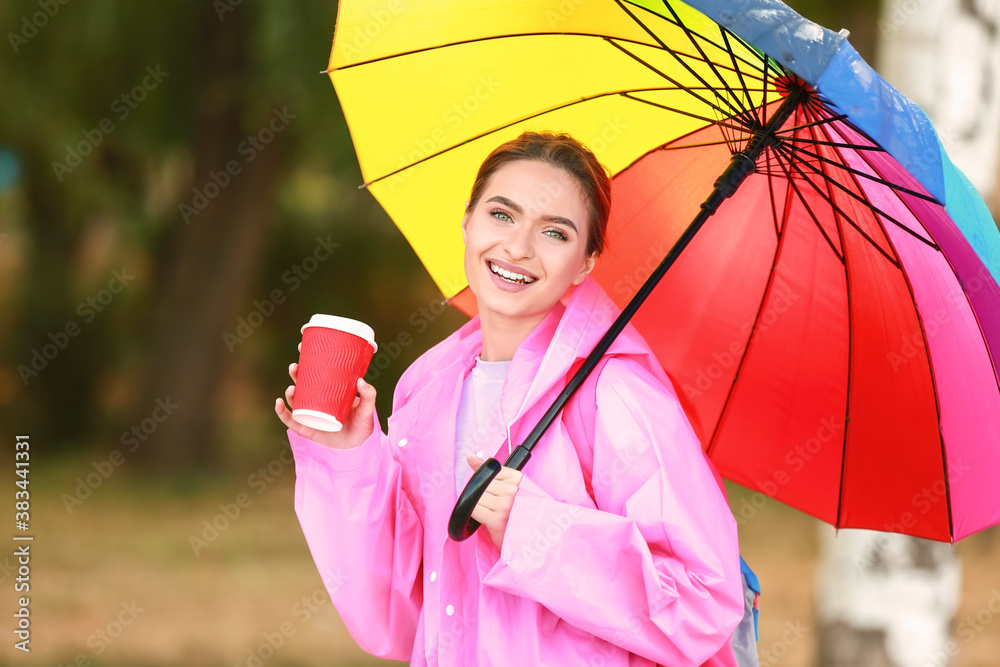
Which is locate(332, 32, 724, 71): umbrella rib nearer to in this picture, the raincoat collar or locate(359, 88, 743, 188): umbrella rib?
locate(359, 88, 743, 188): umbrella rib

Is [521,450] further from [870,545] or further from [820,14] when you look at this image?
[820,14]

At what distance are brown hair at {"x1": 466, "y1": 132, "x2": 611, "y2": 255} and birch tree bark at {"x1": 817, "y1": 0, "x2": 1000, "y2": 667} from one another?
2312 mm

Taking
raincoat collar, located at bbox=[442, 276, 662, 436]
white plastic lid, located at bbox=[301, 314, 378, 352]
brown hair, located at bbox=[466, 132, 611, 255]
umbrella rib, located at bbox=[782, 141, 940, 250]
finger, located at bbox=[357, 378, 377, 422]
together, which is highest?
umbrella rib, located at bbox=[782, 141, 940, 250]

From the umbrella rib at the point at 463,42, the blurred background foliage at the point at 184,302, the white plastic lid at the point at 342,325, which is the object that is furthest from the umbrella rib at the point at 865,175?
the blurred background foliage at the point at 184,302

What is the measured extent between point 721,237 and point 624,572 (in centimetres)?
109

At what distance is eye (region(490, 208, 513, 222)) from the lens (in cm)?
242

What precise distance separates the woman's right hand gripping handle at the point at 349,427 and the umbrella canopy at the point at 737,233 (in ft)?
2.41

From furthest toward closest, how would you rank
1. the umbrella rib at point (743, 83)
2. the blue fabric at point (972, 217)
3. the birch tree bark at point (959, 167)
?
the birch tree bark at point (959, 167) < the umbrella rib at point (743, 83) < the blue fabric at point (972, 217)

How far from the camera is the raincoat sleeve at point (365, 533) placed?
237 centimetres

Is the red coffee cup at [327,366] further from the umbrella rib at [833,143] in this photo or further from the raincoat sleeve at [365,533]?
the umbrella rib at [833,143]

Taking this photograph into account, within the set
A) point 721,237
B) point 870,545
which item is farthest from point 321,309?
point 721,237

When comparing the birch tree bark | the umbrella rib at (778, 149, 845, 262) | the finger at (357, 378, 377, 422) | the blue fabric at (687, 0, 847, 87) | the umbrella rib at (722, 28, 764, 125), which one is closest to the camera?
the blue fabric at (687, 0, 847, 87)

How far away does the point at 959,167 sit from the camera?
4.19m

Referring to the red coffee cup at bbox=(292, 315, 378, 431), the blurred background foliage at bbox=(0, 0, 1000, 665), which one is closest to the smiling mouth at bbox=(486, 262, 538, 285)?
the red coffee cup at bbox=(292, 315, 378, 431)
